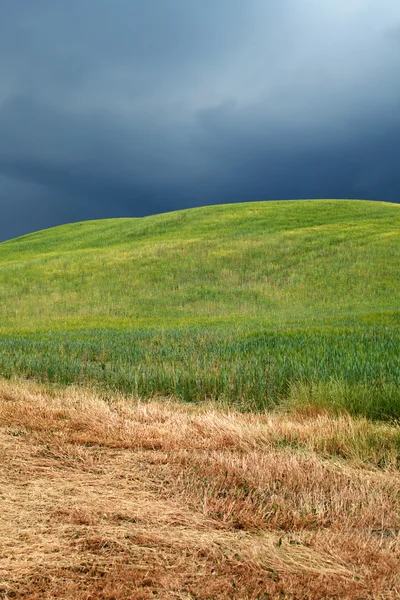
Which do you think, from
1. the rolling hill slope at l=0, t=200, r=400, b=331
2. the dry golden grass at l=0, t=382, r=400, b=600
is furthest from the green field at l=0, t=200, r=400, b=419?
the dry golden grass at l=0, t=382, r=400, b=600

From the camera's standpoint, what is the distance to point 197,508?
12.5ft

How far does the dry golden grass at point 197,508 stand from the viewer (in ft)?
9.38

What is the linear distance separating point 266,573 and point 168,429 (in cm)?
297

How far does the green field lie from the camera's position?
845 cm

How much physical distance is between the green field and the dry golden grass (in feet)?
6.55

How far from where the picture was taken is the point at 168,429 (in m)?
5.80

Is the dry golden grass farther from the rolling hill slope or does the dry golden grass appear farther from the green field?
the rolling hill slope

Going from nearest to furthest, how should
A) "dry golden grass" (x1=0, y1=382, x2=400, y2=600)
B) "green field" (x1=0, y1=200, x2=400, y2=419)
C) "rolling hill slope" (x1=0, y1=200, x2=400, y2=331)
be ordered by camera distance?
1. "dry golden grass" (x1=0, y1=382, x2=400, y2=600)
2. "green field" (x1=0, y1=200, x2=400, y2=419)
3. "rolling hill slope" (x1=0, y1=200, x2=400, y2=331)

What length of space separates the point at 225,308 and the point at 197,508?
2213 centimetres

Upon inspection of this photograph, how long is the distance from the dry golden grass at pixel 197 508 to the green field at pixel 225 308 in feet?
6.55

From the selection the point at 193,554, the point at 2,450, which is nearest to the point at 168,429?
the point at 2,450

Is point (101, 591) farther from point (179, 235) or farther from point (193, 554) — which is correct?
point (179, 235)

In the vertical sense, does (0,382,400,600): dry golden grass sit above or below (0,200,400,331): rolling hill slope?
below

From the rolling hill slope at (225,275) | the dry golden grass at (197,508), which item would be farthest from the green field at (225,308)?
the dry golden grass at (197,508)
